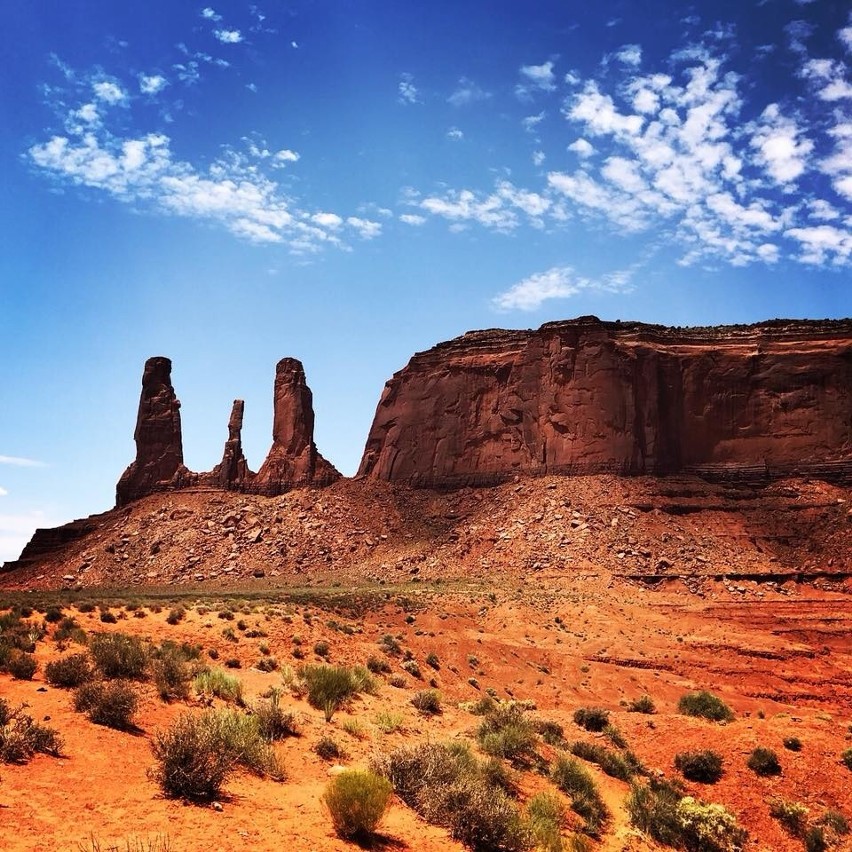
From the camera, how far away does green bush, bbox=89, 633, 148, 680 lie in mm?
11781

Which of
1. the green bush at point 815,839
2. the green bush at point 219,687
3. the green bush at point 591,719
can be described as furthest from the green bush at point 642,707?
the green bush at point 219,687

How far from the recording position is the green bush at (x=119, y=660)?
11781mm

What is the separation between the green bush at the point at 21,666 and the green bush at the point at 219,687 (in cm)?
260

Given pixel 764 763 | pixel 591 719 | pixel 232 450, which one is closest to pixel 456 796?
pixel 764 763

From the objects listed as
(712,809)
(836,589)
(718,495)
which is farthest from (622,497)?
(712,809)

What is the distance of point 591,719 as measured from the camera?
55.3ft

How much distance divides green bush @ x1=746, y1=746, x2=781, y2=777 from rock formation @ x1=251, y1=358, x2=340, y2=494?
5815 centimetres

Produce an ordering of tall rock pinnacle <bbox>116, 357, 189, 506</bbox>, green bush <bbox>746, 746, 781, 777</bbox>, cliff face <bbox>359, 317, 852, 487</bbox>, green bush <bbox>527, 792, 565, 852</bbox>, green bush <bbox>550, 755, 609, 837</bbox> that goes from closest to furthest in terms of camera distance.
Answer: green bush <bbox>527, 792, 565, 852</bbox> < green bush <bbox>550, 755, 609, 837</bbox> < green bush <bbox>746, 746, 781, 777</bbox> < cliff face <bbox>359, 317, 852, 487</bbox> < tall rock pinnacle <bbox>116, 357, 189, 506</bbox>

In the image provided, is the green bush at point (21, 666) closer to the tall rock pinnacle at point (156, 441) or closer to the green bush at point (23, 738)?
the green bush at point (23, 738)

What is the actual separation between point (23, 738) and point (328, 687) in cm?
641

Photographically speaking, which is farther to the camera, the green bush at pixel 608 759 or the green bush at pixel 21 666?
the green bush at pixel 608 759

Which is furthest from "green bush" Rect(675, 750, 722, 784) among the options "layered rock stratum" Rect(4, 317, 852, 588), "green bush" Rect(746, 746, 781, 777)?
"layered rock stratum" Rect(4, 317, 852, 588)

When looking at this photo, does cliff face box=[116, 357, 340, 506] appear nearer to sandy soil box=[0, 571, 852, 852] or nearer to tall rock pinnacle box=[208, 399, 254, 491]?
tall rock pinnacle box=[208, 399, 254, 491]

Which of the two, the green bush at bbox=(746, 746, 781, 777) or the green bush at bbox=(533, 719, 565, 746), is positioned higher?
the green bush at bbox=(533, 719, 565, 746)
